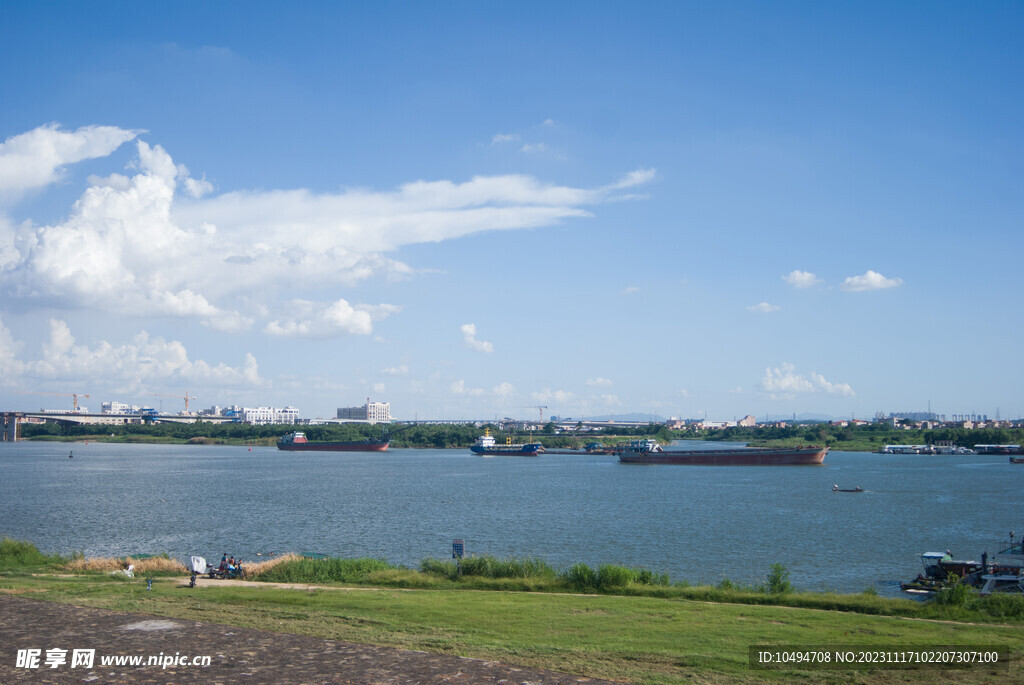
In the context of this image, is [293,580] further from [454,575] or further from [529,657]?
[529,657]

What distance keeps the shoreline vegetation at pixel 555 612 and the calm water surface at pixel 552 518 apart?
853cm

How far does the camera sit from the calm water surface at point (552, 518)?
1471 inches

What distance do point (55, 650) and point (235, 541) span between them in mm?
31038

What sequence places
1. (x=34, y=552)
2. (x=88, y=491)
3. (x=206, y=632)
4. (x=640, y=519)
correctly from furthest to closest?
(x=88, y=491) → (x=640, y=519) → (x=34, y=552) → (x=206, y=632)

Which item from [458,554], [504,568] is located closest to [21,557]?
[458,554]

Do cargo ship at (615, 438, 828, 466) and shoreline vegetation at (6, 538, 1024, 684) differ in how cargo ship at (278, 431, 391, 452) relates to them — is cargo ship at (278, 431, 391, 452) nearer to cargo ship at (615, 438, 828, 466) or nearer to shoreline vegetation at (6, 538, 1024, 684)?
cargo ship at (615, 438, 828, 466)

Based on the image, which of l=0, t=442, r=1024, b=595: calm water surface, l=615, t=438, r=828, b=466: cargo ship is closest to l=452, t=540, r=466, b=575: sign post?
l=0, t=442, r=1024, b=595: calm water surface

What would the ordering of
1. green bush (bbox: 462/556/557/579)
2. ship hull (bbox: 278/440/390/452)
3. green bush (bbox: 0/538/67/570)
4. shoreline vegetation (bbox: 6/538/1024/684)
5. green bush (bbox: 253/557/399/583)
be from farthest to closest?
1. ship hull (bbox: 278/440/390/452)
2. green bush (bbox: 0/538/67/570)
3. green bush (bbox: 462/556/557/579)
4. green bush (bbox: 253/557/399/583)
5. shoreline vegetation (bbox: 6/538/1024/684)

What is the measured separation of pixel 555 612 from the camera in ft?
59.2

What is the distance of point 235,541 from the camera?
1649 inches

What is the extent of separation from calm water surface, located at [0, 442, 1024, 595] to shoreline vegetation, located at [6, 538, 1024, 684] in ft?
28.0

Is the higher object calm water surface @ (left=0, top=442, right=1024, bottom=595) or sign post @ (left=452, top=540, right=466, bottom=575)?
sign post @ (left=452, top=540, right=466, bottom=575)

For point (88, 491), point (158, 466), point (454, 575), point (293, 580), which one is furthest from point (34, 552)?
point (158, 466)

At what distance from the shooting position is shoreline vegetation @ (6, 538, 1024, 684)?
12717 millimetres
